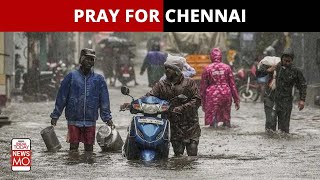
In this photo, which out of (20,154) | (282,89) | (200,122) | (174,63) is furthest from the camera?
(200,122)

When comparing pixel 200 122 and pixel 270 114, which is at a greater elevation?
pixel 270 114

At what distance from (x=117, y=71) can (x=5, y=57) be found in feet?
48.8

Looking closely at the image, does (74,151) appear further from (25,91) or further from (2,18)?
(25,91)

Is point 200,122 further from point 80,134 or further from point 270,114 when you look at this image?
point 80,134

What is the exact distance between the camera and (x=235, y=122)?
22.6 m

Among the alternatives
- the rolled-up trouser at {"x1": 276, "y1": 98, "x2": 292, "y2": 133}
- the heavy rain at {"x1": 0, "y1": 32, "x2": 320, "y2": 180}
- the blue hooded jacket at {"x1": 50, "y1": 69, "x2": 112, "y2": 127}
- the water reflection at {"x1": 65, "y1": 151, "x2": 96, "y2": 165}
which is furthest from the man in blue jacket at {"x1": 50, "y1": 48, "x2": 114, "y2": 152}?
the rolled-up trouser at {"x1": 276, "y1": 98, "x2": 292, "y2": 133}

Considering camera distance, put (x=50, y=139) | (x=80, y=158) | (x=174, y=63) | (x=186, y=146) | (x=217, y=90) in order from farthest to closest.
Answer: (x=217, y=90) → (x=50, y=139) → (x=186, y=146) → (x=80, y=158) → (x=174, y=63)

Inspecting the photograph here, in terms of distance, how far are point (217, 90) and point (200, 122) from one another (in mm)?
2386

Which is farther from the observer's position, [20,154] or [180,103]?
[180,103]

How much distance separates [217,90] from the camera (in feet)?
67.2

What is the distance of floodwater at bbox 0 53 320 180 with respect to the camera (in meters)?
11.9

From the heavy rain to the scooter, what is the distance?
0.17 m

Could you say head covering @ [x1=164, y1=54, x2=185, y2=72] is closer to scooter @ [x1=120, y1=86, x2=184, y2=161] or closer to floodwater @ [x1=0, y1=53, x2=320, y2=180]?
scooter @ [x1=120, y1=86, x2=184, y2=161]

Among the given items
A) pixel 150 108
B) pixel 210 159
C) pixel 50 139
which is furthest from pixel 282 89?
pixel 150 108
